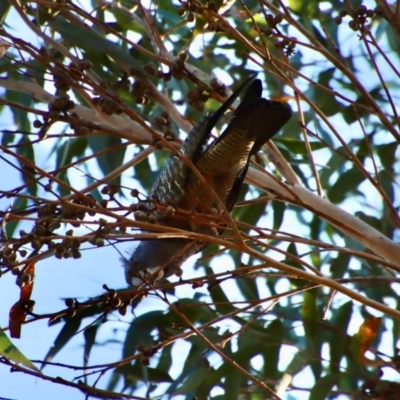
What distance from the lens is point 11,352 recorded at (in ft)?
4.89

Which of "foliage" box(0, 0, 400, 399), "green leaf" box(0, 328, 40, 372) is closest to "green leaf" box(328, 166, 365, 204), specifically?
"foliage" box(0, 0, 400, 399)

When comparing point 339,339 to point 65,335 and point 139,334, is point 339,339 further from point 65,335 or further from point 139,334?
point 65,335

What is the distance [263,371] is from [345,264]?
49 cm

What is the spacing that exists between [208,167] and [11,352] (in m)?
0.85

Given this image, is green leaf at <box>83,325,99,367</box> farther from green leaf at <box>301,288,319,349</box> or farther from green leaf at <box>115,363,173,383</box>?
green leaf at <box>301,288,319,349</box>

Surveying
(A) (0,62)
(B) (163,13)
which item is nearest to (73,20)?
(A) (0,62)

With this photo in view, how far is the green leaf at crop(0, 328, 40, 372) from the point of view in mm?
1438

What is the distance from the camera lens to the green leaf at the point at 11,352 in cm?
144

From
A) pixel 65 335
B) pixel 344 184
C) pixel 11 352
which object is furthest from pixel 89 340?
pixel 344 184

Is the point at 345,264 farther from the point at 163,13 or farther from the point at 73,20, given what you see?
the point at 73,20

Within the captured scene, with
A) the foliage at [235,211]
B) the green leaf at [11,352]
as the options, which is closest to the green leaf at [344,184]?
the foliage at [235,211]

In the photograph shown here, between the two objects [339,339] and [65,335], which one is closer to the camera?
[65,335]

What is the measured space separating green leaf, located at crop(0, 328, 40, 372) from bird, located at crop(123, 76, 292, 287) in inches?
14.6

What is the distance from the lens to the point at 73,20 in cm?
195
